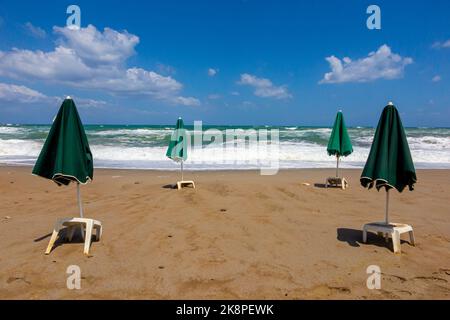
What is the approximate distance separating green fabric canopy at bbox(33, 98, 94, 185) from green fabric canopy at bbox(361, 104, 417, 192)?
377 cm

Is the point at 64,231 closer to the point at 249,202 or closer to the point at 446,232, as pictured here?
the point at 249,202

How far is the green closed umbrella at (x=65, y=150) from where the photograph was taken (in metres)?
4.39

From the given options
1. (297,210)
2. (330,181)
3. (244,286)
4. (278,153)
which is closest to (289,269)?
(244,286)

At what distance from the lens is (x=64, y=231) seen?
5.43 meters

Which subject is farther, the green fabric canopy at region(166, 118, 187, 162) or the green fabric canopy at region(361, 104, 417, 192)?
the green fabric canopy at region(166, 118, 187, 162)

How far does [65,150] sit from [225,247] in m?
2.47

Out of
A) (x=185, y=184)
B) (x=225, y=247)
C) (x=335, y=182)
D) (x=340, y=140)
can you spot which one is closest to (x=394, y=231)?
(x=225, y=247)

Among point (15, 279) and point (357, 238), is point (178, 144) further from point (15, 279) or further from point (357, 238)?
point (15, 279)

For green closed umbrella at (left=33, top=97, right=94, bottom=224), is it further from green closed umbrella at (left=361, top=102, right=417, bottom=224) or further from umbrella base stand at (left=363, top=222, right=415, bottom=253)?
umbrella base stand at (left=363, top=222, right=415, bottom=253)

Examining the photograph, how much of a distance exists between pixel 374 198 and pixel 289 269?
5.08 meters

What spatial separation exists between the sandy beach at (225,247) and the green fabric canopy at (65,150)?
1074 millimetres

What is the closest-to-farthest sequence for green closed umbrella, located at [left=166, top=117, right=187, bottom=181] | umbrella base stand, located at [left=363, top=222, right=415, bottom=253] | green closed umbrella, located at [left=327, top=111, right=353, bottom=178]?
umbrella base stand, located at [left=363, top=222, right=415, bottom=253], green closed umbrella, located at [left=166, top=117, right=187, bottom=181], green closed umbrella, located at [left=327, top=111, right=353, bottom=178]

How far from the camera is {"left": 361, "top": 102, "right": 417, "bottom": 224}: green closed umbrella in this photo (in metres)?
4.64

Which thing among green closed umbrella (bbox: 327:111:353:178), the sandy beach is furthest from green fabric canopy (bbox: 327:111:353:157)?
the sandy beach
